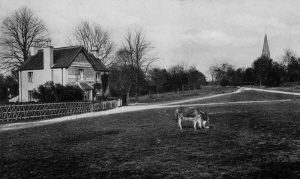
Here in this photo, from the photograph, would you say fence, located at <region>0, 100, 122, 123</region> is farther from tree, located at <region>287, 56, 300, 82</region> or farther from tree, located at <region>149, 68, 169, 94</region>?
tree, located at <region>287, 56, 300, 82</region>

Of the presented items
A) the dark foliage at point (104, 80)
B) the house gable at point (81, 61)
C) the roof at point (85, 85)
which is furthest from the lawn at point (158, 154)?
the dark foliage at point (104, 80)

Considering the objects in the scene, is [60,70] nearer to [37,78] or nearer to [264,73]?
[37,78]

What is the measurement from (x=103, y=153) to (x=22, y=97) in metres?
37.3

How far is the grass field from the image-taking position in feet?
23.3

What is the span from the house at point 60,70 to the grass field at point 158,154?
26.5 meters

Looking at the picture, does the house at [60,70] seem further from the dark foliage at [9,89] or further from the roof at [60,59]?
the dark foliage at [9,89]

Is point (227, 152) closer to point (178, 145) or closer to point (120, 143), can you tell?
point (178, 145)

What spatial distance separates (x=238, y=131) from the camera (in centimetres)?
1248

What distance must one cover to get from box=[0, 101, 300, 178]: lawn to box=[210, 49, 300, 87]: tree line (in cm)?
6570

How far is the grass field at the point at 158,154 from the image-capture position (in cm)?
709

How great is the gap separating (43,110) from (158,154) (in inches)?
632

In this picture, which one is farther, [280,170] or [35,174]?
[35,174]

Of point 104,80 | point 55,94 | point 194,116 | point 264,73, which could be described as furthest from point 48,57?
point 264,73

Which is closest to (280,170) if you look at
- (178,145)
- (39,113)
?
(178,145)
